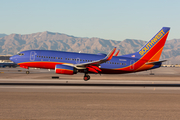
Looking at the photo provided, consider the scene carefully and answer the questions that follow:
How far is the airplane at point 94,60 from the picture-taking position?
44000 mm

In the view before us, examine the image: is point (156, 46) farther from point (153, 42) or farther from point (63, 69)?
point (63, 69)

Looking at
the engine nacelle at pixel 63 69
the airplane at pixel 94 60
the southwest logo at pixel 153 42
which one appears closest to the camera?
the engine nacelle at pixel 63 69

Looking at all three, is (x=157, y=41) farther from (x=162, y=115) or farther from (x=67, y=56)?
(x=162, y=115)

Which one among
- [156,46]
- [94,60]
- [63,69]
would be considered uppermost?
[156,46]

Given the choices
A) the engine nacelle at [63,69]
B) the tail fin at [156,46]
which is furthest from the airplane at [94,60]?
the engine nacelle at [63,69]

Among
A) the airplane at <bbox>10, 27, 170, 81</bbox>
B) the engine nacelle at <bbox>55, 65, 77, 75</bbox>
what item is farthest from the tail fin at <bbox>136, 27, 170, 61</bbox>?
the engine nacelle at <bbox>55, 65, 77, 75</bbox>

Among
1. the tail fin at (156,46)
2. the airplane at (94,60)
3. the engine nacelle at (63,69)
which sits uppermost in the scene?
the tail fin at (156,46)

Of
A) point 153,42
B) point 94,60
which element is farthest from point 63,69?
point 153,42

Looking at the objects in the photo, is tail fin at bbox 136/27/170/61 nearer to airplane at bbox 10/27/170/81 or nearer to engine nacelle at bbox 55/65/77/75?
airplane at bbox 10/27/170/81

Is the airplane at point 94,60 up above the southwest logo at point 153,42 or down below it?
below

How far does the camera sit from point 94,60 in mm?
44844

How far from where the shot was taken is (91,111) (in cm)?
1659

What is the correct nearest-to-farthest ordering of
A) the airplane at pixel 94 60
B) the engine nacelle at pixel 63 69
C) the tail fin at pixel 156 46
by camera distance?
the engine nacelle at pixel 63 69 < the airplane at pixel 94 60 < the tail fin at pixel 156 46

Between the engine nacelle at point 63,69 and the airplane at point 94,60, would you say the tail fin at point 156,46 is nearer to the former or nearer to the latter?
the airplane at point 94,60
